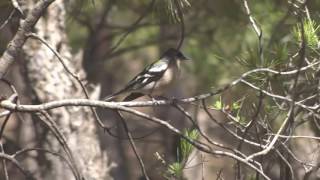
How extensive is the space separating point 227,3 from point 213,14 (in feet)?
1.11

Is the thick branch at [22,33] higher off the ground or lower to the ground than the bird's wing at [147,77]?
higher

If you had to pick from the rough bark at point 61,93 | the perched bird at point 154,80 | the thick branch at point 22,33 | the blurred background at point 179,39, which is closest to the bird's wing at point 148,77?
the perched bird at point 154,80

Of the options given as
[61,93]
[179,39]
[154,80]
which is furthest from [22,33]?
[179,39]

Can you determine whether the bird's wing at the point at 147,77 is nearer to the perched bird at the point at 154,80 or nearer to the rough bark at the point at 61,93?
the perched bird at the point at 154,80

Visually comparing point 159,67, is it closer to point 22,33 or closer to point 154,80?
point 154,80

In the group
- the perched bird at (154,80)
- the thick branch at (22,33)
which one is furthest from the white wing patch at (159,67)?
the thick branch at (22,33)

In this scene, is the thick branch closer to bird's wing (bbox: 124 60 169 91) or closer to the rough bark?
bird's wing (bbox: 124 60 169 91)

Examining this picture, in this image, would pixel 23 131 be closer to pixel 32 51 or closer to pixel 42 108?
pixel 32 51

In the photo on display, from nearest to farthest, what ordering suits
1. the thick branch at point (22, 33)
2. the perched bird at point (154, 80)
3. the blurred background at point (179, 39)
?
1. the thick branch at point (22, 33)
2. the perched bird at point (154, 80)
3. the blurred background at point (179, 39)

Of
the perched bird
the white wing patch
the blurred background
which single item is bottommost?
the perched bird

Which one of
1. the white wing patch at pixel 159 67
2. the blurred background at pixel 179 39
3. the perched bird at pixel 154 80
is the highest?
the blurred background at pixel 179 39

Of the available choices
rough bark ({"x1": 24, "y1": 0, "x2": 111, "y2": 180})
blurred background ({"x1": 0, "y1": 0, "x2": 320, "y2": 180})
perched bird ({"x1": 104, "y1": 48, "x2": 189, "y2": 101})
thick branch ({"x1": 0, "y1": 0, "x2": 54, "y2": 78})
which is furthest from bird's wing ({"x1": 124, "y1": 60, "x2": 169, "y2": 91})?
thick branch ({"x1": 0, "y1": 0, "x2": 54, "y2": 78})

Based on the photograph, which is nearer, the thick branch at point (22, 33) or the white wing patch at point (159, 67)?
the thick branch at point (22, 33)

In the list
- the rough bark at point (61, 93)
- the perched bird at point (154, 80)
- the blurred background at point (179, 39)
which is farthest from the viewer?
the blurred background at point (179, 39)
